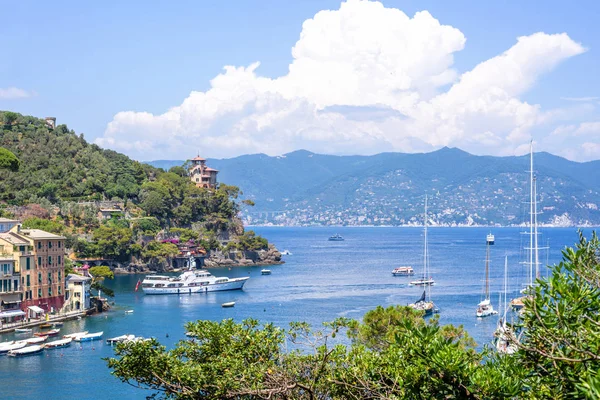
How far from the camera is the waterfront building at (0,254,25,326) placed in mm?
45875

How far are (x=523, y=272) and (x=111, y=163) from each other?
56048mm

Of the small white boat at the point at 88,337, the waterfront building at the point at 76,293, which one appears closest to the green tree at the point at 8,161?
the waterfront building at the point at 76,293

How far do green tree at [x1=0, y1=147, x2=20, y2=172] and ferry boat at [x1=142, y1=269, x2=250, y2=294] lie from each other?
2346cm

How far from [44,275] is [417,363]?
43901 millimetres

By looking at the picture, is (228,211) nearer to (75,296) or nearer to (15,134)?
(15,134)

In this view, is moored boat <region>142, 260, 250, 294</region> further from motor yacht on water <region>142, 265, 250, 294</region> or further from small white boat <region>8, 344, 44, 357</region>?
small white boat <region>8, 344, 44, 357</region>

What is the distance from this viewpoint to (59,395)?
100 ft

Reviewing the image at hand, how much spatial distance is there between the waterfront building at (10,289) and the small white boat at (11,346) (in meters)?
6.68

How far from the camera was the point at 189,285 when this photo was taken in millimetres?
70062

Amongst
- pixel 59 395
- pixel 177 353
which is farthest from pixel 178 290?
pixel 177 353

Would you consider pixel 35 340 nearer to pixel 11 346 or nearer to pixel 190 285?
pixel 11 346

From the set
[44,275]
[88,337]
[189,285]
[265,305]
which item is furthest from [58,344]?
[189,285]

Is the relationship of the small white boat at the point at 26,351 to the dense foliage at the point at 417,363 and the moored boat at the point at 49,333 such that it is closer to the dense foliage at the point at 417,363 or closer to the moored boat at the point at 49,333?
the moored boat at the point at 49,333

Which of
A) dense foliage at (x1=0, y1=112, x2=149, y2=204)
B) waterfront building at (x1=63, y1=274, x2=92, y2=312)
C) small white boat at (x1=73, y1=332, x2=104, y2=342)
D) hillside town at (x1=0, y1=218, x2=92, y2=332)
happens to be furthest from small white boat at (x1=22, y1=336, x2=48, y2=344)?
dense foliage at (x1=0, y1=112, x2=149, y2=204)
